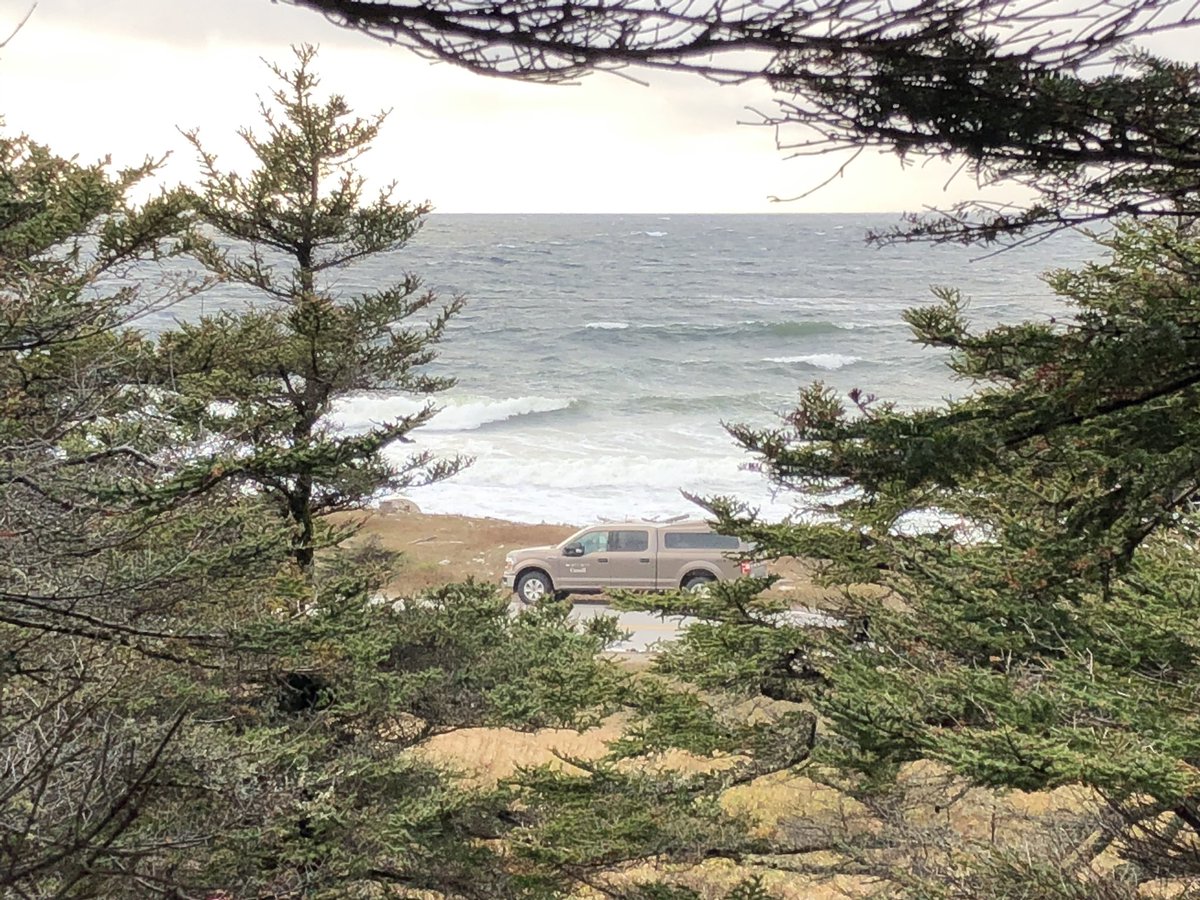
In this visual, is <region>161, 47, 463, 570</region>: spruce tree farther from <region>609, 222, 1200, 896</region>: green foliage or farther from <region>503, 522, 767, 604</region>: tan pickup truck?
<region>503, 522, 767, 604</region>: tan pickup truck

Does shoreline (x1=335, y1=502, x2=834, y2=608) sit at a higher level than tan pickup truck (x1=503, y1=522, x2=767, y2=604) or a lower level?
lower

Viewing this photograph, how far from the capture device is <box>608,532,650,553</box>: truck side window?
1525 cm

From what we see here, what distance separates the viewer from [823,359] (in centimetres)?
4003

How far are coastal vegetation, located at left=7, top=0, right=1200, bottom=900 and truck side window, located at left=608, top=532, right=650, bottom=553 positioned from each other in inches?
249

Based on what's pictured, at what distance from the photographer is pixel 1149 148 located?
2.65m

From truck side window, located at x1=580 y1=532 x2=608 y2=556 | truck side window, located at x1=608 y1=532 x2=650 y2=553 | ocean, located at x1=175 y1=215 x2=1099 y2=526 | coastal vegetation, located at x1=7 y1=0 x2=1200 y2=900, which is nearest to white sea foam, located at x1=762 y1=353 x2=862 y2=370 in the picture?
ocean, located at x1=175 y1=215 x2=1099 y2=526

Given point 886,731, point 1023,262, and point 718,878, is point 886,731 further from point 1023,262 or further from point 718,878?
point 1023,262

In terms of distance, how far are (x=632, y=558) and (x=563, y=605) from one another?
291 inches

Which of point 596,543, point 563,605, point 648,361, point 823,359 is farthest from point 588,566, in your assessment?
point 823,359

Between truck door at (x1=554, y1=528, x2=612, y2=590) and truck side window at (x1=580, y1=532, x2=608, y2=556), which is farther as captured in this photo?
truck side window at (x1=580, y1=532, x2=608, y2=556)

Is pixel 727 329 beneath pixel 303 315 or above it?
beneath

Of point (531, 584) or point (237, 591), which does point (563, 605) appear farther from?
point (531, 584)

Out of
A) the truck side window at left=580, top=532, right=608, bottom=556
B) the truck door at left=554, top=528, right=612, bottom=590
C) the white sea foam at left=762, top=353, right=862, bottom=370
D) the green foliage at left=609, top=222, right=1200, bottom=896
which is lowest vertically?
the truck door at left=554, top=528, right=612, bottom=590

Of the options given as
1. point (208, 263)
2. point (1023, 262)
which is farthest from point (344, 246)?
point (1023, 262)
